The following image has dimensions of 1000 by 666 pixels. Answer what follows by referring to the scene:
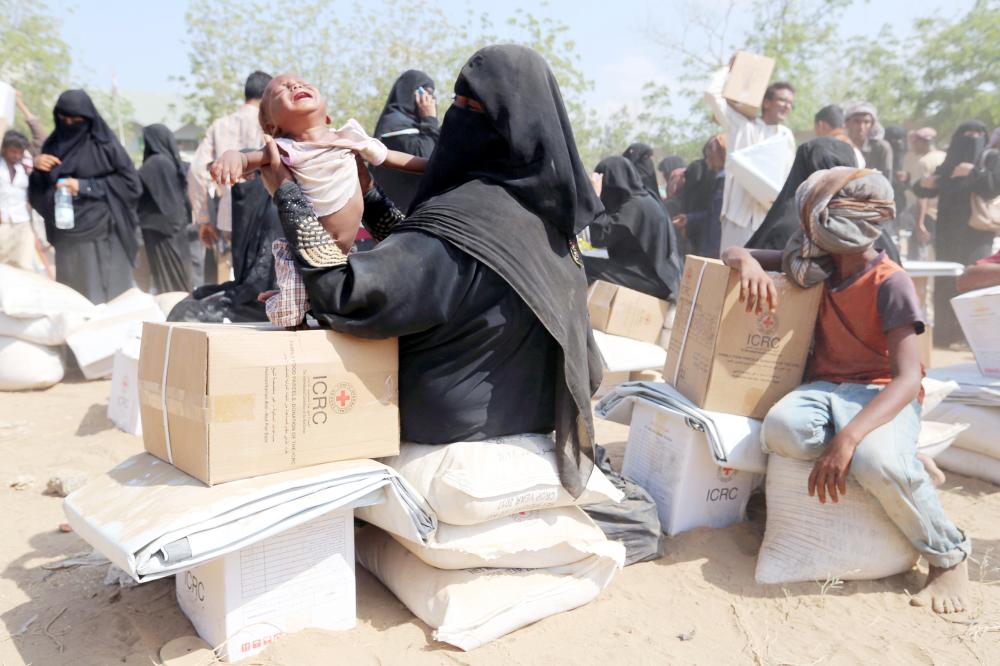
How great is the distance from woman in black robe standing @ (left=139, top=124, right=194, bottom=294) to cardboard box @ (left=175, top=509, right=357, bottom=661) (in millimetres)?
5728

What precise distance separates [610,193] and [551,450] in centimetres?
395

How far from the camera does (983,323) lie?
3.75m

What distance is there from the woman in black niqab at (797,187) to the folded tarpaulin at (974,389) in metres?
0.83

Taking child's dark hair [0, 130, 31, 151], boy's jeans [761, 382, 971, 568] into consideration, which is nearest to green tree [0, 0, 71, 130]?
child's dark hair [0, 130, 31, 151]

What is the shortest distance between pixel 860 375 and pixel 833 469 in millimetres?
477

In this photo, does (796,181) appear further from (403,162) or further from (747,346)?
(403,162)

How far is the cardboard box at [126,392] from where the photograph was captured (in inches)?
165

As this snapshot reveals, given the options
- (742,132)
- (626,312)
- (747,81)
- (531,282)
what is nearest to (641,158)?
(742,132)

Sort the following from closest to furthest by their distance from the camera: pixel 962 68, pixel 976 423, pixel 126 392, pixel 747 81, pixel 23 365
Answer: pixel 976 423
pixel 126 392
pixel 23 365
pixel 747 81
pixel 962 68

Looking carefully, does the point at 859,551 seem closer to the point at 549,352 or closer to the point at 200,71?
the point at 549,352

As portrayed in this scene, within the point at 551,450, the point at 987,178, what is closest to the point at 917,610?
the point at 551,450

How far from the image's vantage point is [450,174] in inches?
90.1

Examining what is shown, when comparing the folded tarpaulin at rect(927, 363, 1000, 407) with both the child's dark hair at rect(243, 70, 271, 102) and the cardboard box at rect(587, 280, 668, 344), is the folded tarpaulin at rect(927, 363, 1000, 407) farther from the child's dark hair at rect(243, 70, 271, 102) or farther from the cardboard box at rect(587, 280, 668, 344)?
the child's dark hair at rect(243, 70, 271, 102)

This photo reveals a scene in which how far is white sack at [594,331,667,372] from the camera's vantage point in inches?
196
